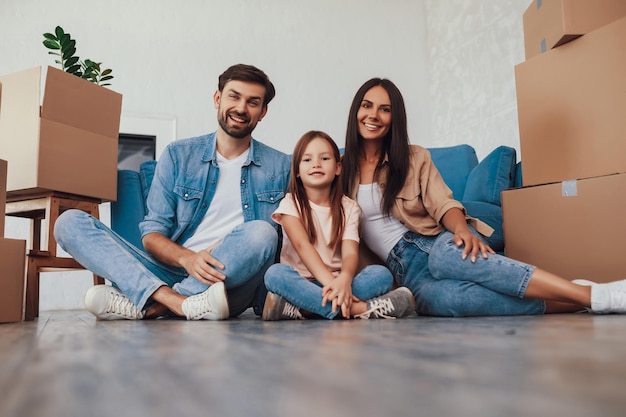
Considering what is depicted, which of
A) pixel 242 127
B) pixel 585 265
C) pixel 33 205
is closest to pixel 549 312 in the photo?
pixel 585 265

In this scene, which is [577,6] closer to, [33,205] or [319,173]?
[319,173]

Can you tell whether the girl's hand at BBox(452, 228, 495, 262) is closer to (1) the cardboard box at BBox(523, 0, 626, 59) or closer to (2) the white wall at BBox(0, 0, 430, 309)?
(1) the cardboard box at BBox(523, 0, 626, 59)

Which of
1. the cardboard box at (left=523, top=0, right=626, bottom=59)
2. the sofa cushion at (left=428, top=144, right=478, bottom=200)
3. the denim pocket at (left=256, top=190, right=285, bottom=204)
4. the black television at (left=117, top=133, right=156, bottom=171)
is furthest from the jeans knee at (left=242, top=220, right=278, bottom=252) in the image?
the black television at (left=117, top=133, right=156, bottom=171)

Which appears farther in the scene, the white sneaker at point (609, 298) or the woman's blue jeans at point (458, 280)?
the woman's blue jeans at point (458, 280)

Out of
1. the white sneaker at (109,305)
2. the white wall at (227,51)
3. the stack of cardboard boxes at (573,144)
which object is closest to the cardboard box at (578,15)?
the stack of cardboard boxes at (573,144)

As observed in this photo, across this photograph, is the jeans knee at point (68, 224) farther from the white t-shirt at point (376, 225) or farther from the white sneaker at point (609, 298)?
the white sneaker at point (609, 298)

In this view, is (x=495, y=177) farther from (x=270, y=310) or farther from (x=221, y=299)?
(x=221, y=299)

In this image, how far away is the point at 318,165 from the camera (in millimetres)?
1659

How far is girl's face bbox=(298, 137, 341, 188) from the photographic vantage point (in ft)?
5.44

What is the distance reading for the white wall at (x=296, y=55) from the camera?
11.5 ft

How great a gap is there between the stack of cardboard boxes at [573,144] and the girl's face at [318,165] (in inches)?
21.5

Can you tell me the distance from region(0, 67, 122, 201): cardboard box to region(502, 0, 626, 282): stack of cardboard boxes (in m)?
1.37

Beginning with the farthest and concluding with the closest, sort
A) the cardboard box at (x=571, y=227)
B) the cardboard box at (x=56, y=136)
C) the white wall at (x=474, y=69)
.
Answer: the white wall at (x=474, y=69) < the cardboard box at (x=56, y=136) < the cardboard box at (x=571, y=227)

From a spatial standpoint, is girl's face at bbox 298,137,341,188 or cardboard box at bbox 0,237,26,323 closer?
cardboard box at bbox 0,237,26,323
